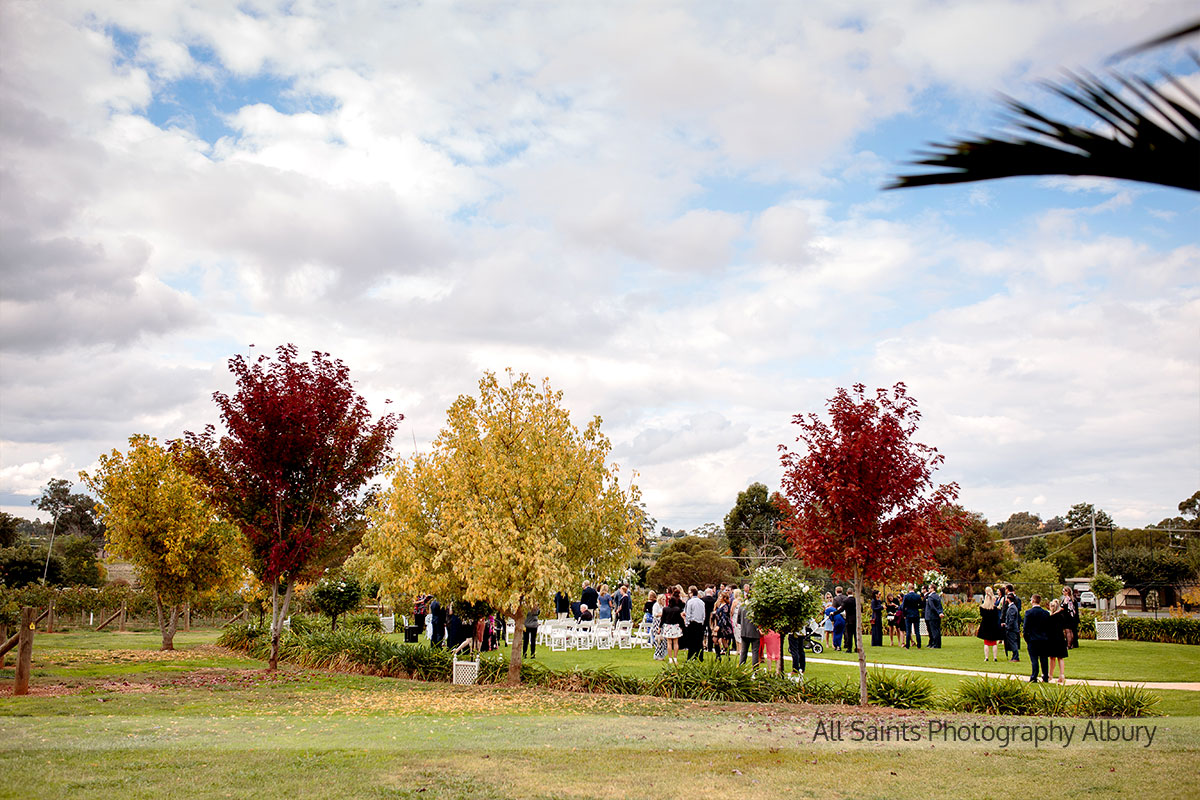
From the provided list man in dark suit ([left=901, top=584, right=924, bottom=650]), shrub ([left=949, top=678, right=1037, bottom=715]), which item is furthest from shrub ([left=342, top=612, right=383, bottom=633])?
shrub ([left=949, top=678, right=1037, bottom=715])

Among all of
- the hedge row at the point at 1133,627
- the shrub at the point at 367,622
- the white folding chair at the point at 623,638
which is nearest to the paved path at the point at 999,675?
the white folding chair at the point at 623,638

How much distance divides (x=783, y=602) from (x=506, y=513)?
5417mm

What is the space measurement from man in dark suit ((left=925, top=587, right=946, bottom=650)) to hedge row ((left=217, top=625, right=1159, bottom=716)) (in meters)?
8.76

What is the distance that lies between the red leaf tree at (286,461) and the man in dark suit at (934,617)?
51.1ft

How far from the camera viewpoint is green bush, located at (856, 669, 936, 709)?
42.9 ft

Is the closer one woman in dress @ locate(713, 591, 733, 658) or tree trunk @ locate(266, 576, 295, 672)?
tree trunk @ locate(266, 576, 295, 672)

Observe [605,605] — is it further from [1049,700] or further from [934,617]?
[1049,700]

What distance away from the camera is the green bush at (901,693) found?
42.9 feet

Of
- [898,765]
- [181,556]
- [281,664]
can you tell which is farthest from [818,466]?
[181,556]

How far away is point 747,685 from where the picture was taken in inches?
A: 550

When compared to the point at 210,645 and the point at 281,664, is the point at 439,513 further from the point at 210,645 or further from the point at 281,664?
the point at 210,645

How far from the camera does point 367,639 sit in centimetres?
1912

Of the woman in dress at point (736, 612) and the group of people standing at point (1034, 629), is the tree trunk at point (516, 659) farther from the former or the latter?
the group of people standing at point (1034, 629)

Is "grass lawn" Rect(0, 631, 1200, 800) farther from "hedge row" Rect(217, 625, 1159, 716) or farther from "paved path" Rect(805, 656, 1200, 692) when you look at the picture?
"paved path" Rect(805, 656, 1200, 692)
